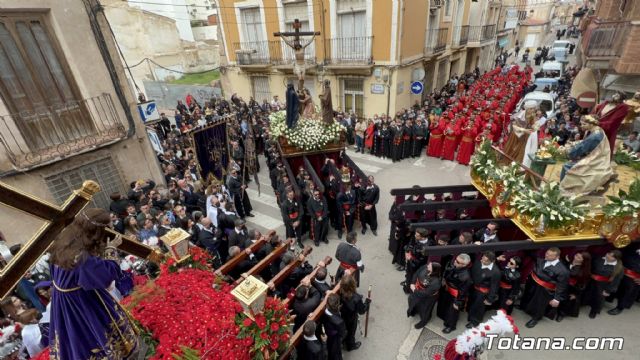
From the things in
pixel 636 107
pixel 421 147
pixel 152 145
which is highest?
pixel 636 107

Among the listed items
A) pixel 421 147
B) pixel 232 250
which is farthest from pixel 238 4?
pixel 232 250

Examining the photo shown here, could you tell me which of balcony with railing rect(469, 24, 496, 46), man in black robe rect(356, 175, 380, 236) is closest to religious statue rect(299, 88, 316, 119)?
man in black robe rect(356, 175, 380, 236)

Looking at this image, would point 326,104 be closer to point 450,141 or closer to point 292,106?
point 292,106

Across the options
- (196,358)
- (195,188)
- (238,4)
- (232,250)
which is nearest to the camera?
(196,358)

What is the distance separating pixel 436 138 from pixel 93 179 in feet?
40.6

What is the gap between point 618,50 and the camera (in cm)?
1078

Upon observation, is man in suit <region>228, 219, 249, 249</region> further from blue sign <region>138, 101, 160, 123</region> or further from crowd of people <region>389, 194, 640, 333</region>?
blue sign <region>138, 101, 160, 123</region>

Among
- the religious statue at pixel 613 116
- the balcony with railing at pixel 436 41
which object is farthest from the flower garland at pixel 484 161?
the balcony with railing at pixel 436 41

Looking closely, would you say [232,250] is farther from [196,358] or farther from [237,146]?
[237,146]

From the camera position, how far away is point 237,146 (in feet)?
35.8

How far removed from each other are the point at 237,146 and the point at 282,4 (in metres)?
9.87

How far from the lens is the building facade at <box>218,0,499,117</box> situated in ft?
48.4

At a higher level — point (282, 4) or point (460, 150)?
point (282, 4)

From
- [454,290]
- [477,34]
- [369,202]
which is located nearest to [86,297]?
[454,290]
